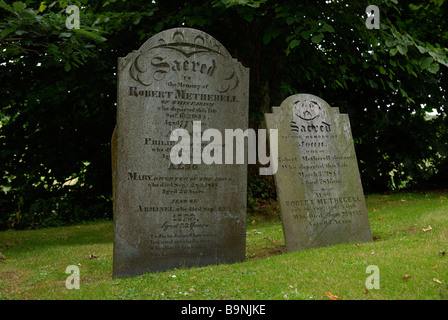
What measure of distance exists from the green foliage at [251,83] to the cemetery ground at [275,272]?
3125 mm

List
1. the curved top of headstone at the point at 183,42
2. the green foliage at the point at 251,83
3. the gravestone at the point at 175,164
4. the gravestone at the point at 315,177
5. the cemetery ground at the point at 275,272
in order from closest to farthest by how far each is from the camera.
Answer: the cemetery ground at the point at 275,272 < the gravestone at the point at 175,164 < the curved top of headstone at the point at 183,42 < the gravestone at the point at 315,177 < the green foliage at the point at 251,83

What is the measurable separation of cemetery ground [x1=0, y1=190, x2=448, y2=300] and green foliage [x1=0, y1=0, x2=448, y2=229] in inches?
123

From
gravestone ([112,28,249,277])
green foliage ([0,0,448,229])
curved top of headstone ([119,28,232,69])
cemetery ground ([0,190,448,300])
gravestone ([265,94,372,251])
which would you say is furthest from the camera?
green foliage ([0,0,448,229])

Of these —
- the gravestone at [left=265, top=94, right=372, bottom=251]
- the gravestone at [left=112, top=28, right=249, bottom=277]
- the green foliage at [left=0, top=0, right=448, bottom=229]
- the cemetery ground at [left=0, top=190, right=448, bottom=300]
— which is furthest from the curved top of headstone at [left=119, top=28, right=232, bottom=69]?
the cemetery ground at [left=0, top=190, right=448, bottom=300]

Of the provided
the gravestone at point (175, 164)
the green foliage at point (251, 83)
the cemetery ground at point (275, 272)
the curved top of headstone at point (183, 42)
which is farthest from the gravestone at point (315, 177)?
the green foliage at point (251, 83)

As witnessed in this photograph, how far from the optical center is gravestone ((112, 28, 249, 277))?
19.2 ft

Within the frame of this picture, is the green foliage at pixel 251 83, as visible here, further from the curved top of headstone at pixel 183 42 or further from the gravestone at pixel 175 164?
the gravestone at pixel 175 164

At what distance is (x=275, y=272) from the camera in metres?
5.15

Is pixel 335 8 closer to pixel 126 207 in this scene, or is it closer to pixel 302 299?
pixel 126 207

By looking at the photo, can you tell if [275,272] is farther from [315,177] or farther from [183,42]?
[183,42]

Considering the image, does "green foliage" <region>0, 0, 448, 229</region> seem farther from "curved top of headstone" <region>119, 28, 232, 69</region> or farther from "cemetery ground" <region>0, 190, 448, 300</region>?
"cemetery ground" <region>0, 190, 448, 300</region>

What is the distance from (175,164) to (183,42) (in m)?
1.65

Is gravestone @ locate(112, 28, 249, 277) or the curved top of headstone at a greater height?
the curved top of headstone

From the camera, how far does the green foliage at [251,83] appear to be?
8.68 m
